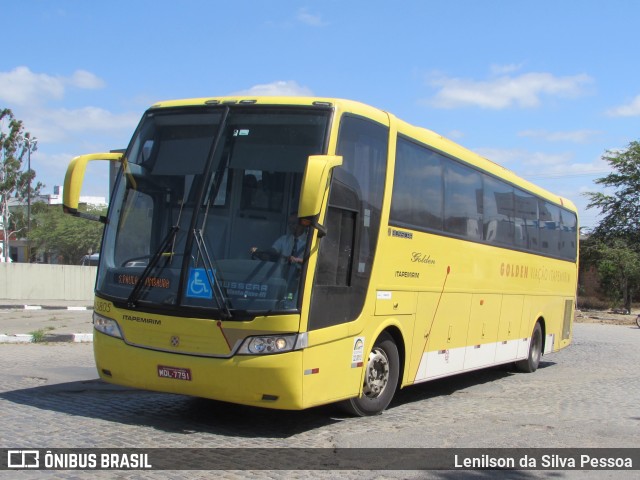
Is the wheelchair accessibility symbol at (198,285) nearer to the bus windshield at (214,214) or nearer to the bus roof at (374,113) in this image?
the bus windshield at (214,214)

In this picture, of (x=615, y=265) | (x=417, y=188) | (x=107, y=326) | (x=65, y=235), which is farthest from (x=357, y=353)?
(x=65, y=235)

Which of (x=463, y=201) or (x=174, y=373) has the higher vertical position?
(x=463, y=201)

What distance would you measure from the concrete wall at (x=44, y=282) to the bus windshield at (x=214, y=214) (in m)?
29.8

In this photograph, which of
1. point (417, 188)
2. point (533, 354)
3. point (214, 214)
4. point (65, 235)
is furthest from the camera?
point (65, 235)

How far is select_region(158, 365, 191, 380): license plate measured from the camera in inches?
281

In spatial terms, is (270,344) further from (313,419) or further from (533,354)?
(533,354)

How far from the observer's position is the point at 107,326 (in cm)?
777

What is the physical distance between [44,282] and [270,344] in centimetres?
3250

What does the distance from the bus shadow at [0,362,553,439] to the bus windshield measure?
1.35 metres

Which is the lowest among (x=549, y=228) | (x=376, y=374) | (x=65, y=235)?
(x=376, y=374)

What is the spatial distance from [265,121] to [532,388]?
7220 millimetres

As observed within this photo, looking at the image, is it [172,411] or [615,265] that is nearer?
[172,411]

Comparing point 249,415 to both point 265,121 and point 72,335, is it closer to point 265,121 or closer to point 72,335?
point 265,121

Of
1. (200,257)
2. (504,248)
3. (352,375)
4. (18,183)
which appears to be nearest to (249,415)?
(352,375)
